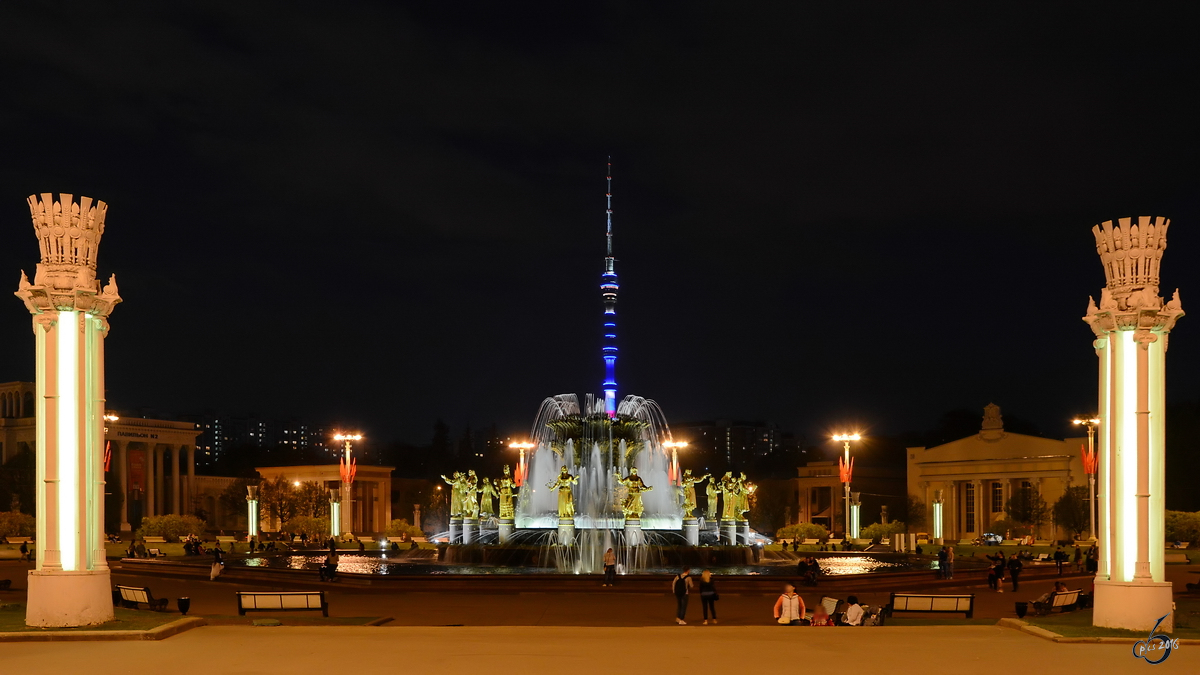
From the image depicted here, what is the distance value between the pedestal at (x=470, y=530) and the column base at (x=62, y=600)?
88.4 feet

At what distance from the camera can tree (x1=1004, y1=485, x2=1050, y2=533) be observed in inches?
3782

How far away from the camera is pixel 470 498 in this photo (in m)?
48.8

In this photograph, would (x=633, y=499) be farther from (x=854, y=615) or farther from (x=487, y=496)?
(x=854, y=615)

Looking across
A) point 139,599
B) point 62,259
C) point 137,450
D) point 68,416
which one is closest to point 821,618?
point 68,416

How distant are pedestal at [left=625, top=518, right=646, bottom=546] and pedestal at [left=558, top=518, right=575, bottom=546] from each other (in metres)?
1.84

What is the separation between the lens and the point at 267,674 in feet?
53.4

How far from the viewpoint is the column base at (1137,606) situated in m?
21.3

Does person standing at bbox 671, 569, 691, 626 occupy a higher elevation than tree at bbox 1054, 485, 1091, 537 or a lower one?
higher

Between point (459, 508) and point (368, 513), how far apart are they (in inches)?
2848

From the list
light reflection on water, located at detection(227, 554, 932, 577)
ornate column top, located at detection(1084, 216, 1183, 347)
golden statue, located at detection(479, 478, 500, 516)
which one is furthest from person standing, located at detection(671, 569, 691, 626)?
golden statue, located at detection(479, 478, 500, 516)

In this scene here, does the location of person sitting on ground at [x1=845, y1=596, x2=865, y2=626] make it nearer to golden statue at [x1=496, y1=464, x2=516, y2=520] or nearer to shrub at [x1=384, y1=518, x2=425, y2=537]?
golden statue at [x1=496, y1=464, x2=516, y2=520]

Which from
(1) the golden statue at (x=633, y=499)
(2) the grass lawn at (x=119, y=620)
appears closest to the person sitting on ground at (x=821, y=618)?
(2) the grass lawn at (x=119, y=620)

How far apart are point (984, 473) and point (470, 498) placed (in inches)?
2863

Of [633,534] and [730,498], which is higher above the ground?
[730,498]
